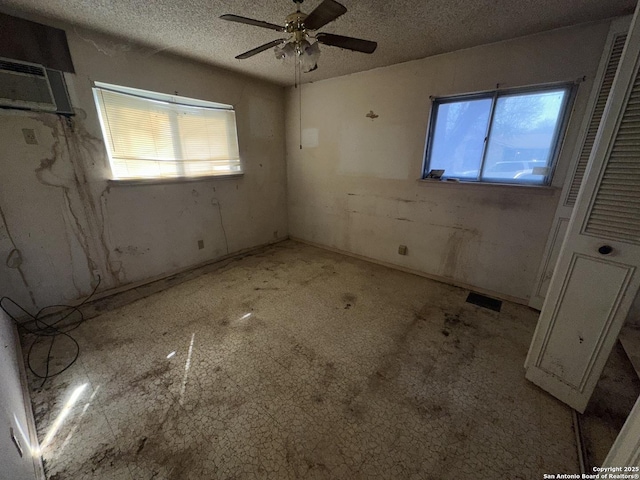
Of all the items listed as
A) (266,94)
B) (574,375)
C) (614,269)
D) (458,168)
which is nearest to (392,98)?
(458,168)

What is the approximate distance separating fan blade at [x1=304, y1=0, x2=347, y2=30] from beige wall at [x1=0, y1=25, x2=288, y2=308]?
82.6 inches

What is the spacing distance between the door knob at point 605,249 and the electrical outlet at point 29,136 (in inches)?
160

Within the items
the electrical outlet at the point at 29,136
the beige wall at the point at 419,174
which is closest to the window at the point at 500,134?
the beige wall at the point at 419,174

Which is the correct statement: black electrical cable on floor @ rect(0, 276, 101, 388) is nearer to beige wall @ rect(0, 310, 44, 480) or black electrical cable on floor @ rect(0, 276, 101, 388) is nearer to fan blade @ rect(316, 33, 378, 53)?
beige wall @ rect(0, 310, 44, 480)

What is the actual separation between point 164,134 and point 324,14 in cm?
231

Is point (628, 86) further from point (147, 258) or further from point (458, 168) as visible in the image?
point (147, 258)

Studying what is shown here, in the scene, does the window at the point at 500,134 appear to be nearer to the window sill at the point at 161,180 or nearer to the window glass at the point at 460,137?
the window glass at the point at 460,137

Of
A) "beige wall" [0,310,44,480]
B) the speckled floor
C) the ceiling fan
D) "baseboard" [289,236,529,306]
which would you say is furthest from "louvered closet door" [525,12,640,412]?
"beige wall" [0,310,44,480]

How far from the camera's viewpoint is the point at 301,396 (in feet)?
5.08

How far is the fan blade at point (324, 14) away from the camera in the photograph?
123cm

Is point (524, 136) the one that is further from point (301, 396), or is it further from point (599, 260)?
point (301, 396)

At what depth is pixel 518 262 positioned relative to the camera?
2.51 meters

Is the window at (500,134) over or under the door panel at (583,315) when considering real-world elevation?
over

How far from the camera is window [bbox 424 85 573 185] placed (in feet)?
7.13
